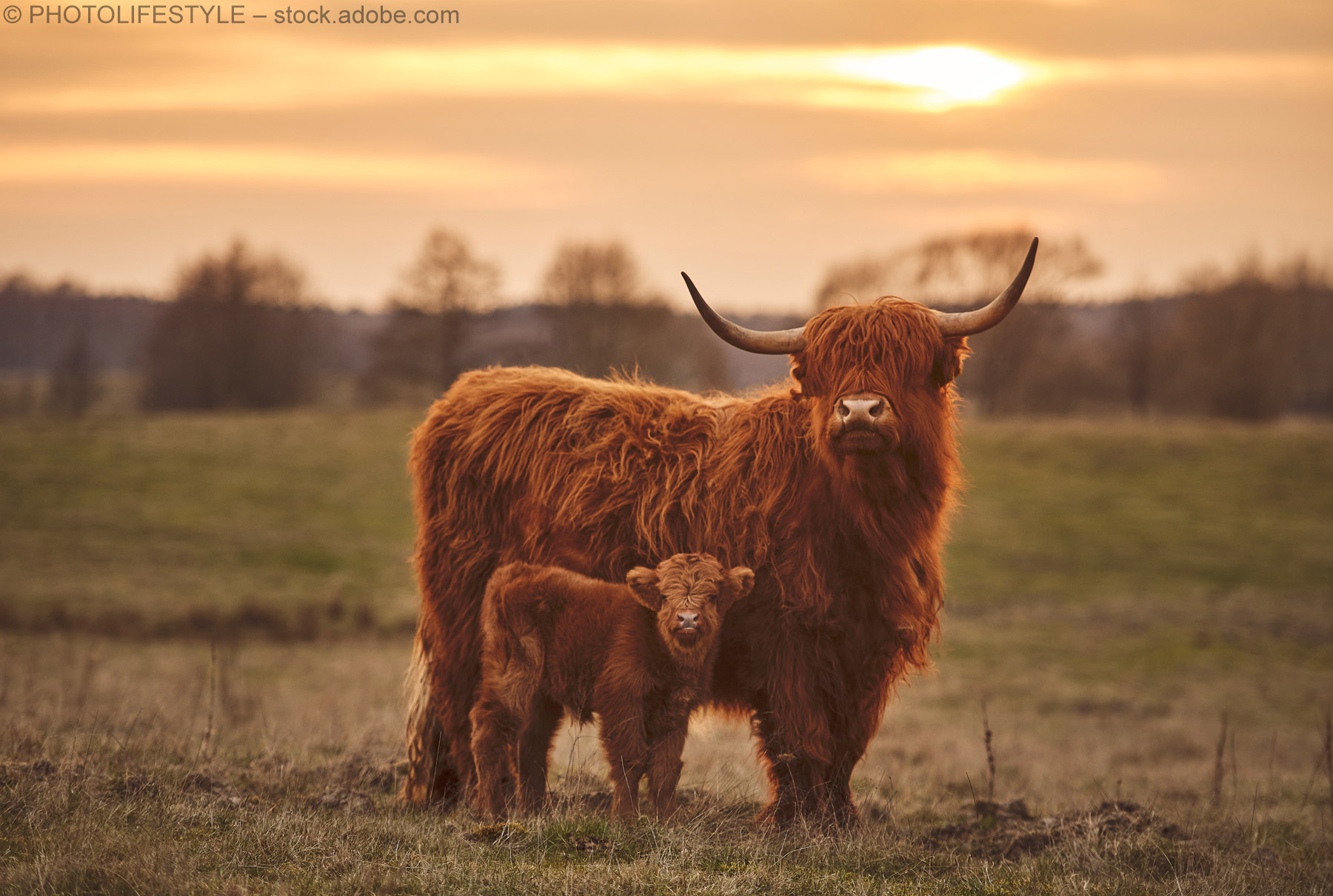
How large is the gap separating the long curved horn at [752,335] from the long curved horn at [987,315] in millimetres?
713

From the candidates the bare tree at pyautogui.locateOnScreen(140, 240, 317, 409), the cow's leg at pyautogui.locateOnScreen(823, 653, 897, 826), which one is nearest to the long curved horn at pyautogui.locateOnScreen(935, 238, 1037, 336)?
the cow's leg at pyautogui.locateOnScreen(823, 653, 897, 826)

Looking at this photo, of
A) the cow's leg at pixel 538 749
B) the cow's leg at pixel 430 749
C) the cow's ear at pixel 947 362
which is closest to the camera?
the cow's ear at pixel 947 362

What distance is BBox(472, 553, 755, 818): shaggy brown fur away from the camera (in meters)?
5.06

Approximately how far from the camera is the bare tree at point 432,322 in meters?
45.9

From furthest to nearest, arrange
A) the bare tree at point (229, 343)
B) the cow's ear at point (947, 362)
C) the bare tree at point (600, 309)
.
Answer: the bare tree at point (229, 343)
the bare tree at point (600, 309)
the cow's ear at point (947, 362)

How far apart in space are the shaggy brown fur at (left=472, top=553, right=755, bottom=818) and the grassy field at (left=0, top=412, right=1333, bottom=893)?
29 centimetres

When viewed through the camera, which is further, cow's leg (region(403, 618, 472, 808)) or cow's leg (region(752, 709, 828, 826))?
cow's leg (region(403, 618, 472, 808))

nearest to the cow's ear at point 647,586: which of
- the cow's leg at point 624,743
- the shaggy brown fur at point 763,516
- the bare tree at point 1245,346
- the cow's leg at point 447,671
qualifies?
the cow's leg at point 624,743

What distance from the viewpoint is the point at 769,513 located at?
5.59 meters

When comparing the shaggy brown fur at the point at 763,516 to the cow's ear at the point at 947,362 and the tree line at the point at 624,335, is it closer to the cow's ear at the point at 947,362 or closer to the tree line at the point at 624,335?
the cow's ear at the point at 947,362

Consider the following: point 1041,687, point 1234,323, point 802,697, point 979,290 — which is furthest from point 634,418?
point 1234,323

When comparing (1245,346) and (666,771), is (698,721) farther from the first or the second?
(1245,346)

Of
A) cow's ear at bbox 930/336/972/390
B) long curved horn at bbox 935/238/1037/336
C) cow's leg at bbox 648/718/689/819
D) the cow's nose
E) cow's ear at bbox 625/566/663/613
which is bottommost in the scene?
cow's leg at bbox 648/718/689/819

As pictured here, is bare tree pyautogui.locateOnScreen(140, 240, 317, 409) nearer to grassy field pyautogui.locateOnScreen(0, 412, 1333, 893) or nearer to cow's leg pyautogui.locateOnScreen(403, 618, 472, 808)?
grassy field pyautogui.locateOnScreen(0, 412, 1333, 893)
